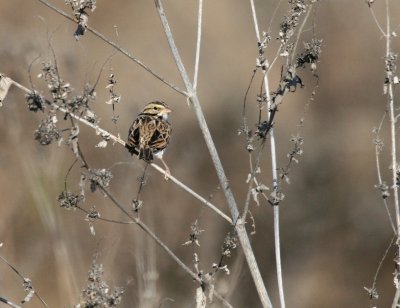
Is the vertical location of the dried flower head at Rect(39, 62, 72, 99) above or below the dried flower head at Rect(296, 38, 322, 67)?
below

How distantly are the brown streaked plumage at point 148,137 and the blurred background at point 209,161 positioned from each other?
0.66 meters

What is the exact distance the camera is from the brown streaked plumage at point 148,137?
5.82m

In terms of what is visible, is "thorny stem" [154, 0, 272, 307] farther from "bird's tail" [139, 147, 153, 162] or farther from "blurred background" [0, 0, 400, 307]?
"blurred background" [0, 0, 400, 307]

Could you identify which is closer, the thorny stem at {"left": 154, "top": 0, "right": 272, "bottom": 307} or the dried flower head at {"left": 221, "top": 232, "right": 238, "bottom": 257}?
the thorny stem at {"left": 154, "top": 0, "right": 272, "bottom": 307}

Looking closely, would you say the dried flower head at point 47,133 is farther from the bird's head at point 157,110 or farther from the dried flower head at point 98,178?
the bird's head at point 157,110

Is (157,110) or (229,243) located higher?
(157,110)

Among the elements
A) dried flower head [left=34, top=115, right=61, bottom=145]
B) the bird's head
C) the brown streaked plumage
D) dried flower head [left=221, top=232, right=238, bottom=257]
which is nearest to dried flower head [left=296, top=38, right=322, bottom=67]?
dried flower head [left=221, top=232, right=238, bottom=257]

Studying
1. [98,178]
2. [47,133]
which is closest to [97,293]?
[98,178]

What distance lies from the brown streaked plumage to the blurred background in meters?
0.66

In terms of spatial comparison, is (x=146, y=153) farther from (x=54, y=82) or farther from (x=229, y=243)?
(x=54, y=82)

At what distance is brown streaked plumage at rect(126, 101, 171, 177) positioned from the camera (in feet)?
19.1

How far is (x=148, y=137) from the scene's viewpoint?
6.00 m

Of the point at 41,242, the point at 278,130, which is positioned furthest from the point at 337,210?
the point at 41,242

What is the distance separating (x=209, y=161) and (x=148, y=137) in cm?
636
